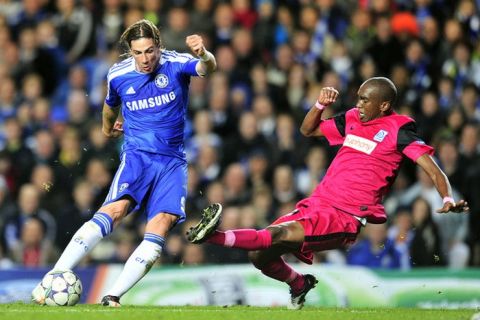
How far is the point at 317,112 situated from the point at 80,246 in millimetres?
2374

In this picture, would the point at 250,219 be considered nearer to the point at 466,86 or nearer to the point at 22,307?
the point at 466,86

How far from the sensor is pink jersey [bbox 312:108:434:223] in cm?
995

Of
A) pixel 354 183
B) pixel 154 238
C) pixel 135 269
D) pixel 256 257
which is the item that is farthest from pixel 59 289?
pixel 354 183

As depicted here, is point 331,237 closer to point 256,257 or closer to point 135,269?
point 256,257

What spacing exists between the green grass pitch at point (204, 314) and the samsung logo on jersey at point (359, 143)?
138 cm

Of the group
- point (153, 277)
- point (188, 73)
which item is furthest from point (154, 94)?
point (153, 277)

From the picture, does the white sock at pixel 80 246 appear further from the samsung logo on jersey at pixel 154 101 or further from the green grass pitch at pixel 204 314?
the samsung logo on jersey at pixel 154 101

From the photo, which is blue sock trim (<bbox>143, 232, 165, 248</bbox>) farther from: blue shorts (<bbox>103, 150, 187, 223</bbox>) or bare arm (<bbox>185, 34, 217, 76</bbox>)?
bare arm (<bbox>185, 34, 217, 76</bbox>)

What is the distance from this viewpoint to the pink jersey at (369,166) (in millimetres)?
9953

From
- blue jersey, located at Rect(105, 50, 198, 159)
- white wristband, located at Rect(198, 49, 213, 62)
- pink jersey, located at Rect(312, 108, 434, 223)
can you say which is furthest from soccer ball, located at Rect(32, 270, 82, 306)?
pink jersey, located at Rect(312, 108, 434, 223)

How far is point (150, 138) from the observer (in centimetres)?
1027

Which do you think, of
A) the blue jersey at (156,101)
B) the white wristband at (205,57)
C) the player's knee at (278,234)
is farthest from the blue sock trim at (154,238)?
the white wristband at (205,57)

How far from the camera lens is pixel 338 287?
12.8 m

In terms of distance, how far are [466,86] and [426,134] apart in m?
0.91
